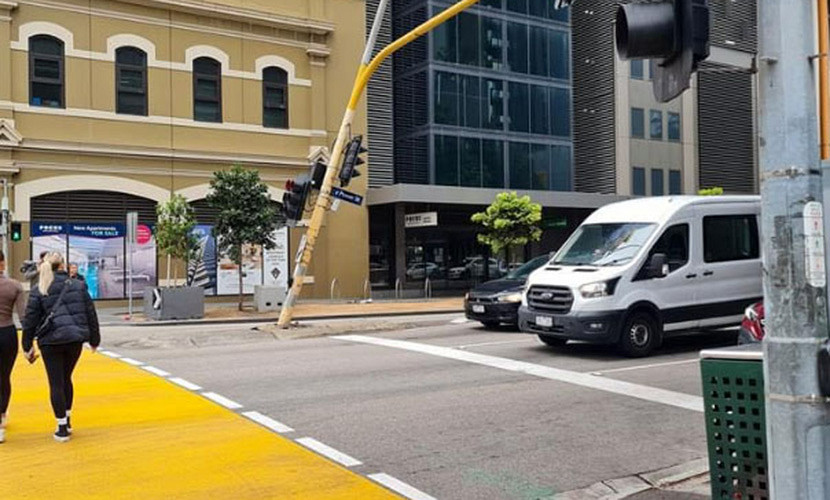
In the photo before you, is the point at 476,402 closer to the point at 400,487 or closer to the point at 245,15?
the point at 400,487

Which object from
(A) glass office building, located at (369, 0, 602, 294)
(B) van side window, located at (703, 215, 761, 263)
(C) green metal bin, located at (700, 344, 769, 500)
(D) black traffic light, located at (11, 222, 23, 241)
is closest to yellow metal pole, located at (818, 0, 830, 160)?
(C) green metal bin, located at (700, 344, 769, 500)

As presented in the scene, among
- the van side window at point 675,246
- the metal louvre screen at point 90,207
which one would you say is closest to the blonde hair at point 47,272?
the van side window at point 675,246

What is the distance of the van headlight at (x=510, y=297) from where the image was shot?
15047mm

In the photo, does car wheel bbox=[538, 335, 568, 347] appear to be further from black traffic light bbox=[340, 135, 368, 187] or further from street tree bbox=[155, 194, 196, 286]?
street tree bbox=[155, 194, 196, 286]

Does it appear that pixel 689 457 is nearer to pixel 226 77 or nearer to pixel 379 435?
pixel 379 435

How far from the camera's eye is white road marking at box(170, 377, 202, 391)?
31.8 feet

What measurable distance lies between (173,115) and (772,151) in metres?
25.0

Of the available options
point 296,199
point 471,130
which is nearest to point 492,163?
point 471,130

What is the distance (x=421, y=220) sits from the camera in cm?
3036

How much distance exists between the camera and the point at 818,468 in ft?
10.1

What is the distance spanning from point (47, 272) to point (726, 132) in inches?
1631

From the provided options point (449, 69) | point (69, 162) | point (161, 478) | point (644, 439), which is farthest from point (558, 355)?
point (449, 69)

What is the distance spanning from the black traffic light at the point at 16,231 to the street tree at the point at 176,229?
13.1ft

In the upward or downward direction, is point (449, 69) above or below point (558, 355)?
above
